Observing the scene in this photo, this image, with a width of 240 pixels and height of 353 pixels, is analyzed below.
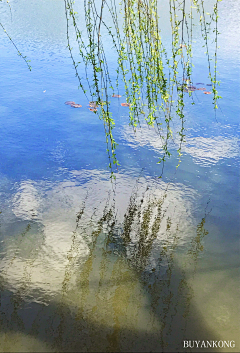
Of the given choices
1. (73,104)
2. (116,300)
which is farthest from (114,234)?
(73,104)

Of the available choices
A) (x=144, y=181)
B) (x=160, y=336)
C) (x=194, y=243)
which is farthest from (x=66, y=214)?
(x=160, y=336)

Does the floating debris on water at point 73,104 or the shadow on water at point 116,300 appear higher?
the floating debris on water at point 73,104

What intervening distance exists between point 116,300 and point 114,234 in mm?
674

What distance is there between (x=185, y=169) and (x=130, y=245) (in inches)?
52.5

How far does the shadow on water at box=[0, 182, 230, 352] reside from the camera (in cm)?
197

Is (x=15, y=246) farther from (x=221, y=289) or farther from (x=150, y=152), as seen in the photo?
(x=150, y=152)

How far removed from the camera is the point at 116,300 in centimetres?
220

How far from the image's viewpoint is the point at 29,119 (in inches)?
186

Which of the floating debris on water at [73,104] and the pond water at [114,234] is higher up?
the floating debris on water at [73,104]

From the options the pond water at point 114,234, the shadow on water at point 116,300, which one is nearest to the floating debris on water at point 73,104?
the pond water at point 114,234

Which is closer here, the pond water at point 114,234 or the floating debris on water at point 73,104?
the pond water at point 114,234

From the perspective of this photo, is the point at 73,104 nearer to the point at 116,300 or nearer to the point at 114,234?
the point at 114,234

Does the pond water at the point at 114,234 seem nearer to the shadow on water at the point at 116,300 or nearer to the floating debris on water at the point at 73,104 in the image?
the shadow on water at the point at 116,300

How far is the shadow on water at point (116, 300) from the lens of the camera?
6.45 feet
